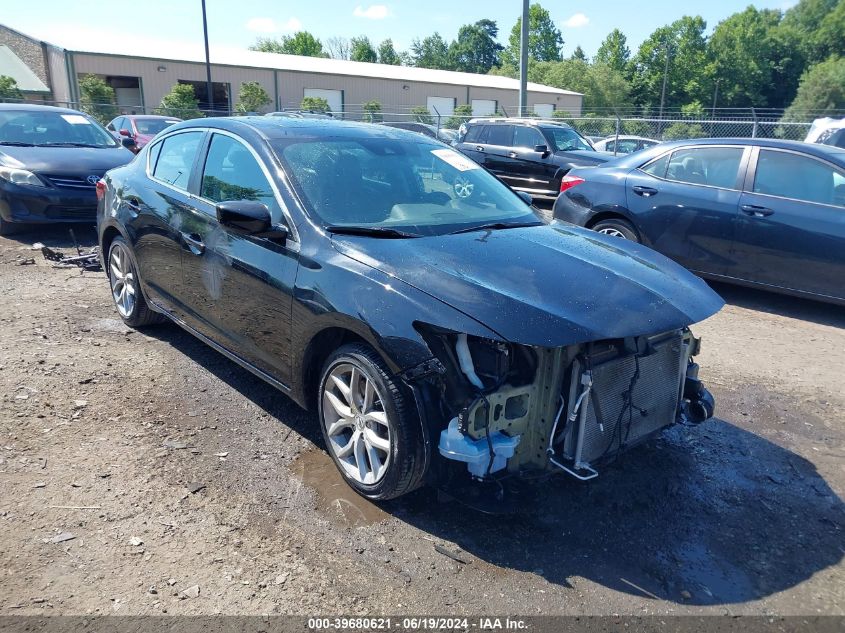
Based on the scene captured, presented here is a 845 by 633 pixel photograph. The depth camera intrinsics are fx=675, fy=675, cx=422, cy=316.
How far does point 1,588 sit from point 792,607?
313cm

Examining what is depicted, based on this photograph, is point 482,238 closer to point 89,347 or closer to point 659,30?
point 89,347

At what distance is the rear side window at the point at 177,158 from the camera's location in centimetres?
462

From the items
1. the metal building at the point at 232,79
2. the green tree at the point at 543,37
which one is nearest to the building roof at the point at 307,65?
the metal building at the point at 232,79

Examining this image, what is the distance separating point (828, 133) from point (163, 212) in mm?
12933

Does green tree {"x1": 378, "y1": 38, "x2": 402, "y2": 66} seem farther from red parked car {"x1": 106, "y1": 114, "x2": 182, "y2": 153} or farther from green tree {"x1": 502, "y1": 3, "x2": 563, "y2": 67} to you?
red parked car {"x1": 106, "y1": 114, "x2": 182, "y2": 153}

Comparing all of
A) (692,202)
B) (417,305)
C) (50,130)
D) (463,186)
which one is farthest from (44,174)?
(692,202)

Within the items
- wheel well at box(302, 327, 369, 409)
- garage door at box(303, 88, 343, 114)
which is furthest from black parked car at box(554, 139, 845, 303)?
garage door at box(303, 88, 343, 114)

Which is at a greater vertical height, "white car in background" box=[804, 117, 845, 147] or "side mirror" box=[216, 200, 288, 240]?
"white car in background" box=[804, 117, 845, 147]

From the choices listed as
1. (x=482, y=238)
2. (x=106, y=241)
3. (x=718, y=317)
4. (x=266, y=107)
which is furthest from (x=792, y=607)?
(x=266, y=107)

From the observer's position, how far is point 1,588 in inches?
105

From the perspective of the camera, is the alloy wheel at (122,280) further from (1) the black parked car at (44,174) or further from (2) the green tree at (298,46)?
(2) the green tree at (298,46)

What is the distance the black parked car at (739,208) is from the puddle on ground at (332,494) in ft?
16.0

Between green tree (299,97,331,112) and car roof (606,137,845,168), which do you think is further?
green tree (299,97,331,112)

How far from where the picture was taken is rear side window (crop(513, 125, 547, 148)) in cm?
1344
